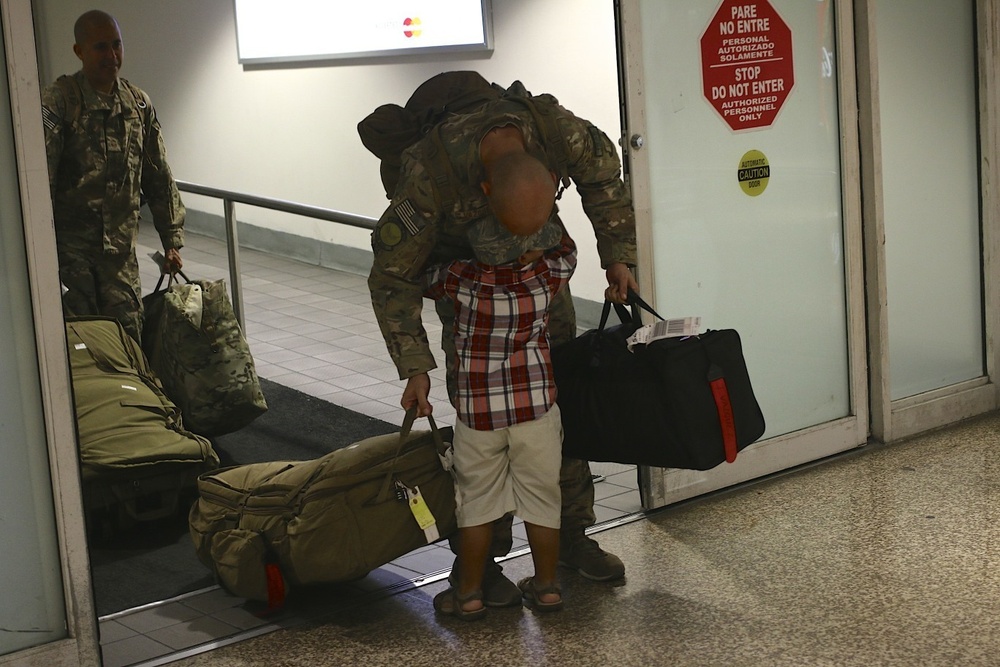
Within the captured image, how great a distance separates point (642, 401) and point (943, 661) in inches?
34.9

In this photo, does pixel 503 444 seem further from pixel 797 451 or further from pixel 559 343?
pixel 797 451

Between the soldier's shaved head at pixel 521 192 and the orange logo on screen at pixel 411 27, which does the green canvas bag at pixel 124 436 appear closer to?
the soldier's shaved head at pixel 521 192

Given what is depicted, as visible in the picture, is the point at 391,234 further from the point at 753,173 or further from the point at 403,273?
the point at 753,173

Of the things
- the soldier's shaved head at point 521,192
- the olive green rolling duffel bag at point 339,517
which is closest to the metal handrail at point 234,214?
the olive green rolling duffel bag at point 339,517

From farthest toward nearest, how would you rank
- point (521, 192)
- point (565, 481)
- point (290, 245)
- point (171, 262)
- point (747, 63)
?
point (290, 245) → point (171, 262) → point (747, 63) → point (565, 481) → point (521, 192)

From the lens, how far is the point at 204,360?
4.48 meters

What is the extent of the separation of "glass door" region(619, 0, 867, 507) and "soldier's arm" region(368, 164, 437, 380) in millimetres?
995

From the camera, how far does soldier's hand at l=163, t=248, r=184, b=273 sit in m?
4.55

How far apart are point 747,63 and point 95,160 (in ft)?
7.67

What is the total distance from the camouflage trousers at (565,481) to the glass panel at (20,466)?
1.00 meters

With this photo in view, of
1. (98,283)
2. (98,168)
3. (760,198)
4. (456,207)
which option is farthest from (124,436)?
(760,198)

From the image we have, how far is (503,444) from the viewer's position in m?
2.93

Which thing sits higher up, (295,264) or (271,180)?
(271,180)

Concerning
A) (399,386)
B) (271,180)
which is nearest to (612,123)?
(399,386)
